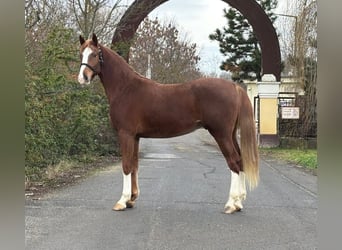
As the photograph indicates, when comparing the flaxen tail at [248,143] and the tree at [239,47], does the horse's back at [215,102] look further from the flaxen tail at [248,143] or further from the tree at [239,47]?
the tree at [239,47]

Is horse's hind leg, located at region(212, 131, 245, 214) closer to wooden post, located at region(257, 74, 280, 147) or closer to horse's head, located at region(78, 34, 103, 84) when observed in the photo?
horse's head, located at region(78, 34, 103, 84)

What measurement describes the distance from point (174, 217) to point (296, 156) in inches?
277

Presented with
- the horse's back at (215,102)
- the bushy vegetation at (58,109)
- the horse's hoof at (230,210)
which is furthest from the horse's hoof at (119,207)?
the bushy vegetation at (58,109)

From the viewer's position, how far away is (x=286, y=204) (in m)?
4.99

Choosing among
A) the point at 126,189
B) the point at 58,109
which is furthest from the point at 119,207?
the point at 58,109

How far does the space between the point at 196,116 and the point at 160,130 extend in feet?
1.42

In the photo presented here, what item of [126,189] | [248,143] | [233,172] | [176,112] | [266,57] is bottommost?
[126,189]

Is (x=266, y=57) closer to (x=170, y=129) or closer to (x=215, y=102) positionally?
(x=215, y=102)

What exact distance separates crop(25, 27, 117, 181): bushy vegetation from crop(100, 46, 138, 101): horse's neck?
138cm

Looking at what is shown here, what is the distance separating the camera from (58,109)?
290 inches

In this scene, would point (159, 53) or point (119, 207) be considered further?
point (159, 53)

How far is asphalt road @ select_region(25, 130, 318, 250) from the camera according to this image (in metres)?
3.46

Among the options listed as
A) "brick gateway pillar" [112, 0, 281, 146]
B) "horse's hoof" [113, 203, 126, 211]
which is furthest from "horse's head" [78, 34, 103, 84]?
"brick gateway pillar" [112, 0, 281, 146]
